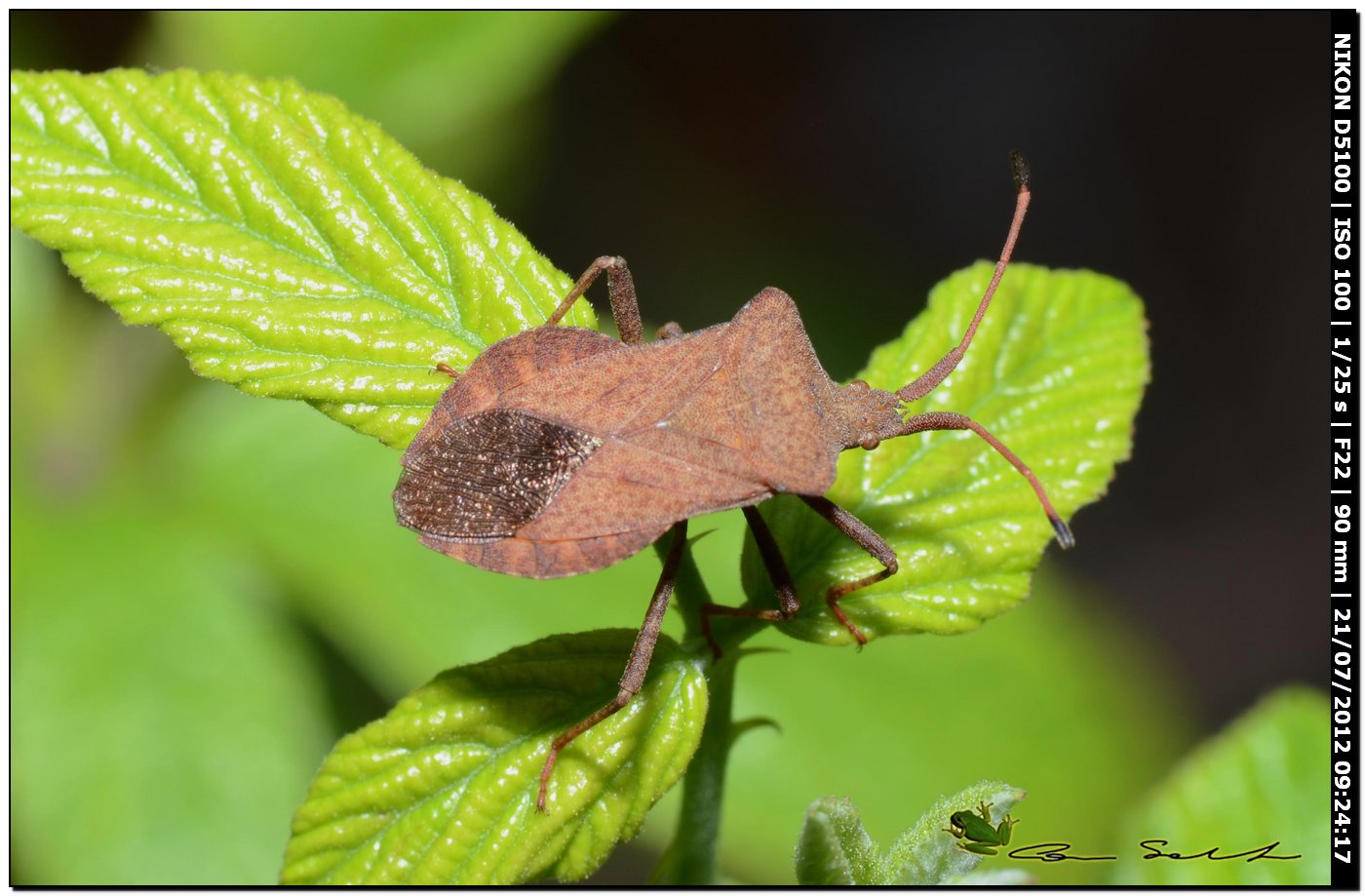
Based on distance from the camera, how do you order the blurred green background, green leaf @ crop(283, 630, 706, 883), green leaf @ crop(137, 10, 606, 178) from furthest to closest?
green leaf @ crop(137, 10, 606, 178) → the blurred green background → green leaf @ crop(283, 630, 706, 883)

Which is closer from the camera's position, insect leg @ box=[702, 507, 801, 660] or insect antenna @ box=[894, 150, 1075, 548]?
insect leg @ box=[702, 507, 801, 660]

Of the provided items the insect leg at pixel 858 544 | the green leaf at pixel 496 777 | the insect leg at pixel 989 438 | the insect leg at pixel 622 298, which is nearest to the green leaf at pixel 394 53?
the insect leg at pixel 622 298

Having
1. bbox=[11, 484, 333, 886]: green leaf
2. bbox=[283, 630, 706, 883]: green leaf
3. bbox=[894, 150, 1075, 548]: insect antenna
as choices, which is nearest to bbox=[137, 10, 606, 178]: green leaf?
bbox=[11, 484, 333, 886]: green leaf

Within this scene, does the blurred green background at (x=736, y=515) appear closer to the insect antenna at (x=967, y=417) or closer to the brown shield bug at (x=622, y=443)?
the brown shield bug at (x=622, y=443)

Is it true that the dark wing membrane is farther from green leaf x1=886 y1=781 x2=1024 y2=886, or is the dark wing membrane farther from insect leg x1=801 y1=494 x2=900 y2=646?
green leaf x1=886 y1=781 x2=1024 y2=886

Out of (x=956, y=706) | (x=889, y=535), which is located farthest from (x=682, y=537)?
(x=956, y=706)

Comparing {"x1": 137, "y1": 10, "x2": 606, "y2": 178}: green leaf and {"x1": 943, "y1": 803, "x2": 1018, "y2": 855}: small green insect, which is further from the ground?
{"x1": 137, "y1": 10, "x2": 606, "y2": 178}: green leaf

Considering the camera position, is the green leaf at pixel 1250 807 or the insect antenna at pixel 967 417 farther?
the green leaf at pixel 1250 807
